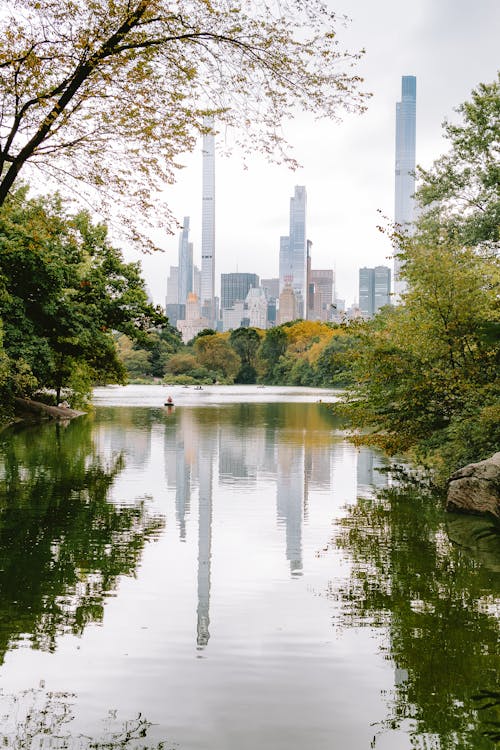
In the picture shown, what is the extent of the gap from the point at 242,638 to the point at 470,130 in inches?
985

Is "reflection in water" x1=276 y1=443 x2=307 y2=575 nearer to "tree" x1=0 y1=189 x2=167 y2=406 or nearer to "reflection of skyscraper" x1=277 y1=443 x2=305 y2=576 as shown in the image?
"reflection of skyscraper" x1=277 y1=443 x2=305 y2=576

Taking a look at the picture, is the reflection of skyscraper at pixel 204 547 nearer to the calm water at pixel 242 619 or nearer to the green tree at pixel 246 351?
the calm water at pixel 242 619

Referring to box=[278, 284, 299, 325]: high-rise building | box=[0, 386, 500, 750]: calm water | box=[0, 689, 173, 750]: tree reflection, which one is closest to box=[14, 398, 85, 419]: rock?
box=[0, 386, 500, 750]: calm water

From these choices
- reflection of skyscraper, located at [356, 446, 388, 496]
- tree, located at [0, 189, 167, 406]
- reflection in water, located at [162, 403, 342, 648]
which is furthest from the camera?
tree, located at [0, 189, 167, 406]

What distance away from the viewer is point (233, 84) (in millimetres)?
9023

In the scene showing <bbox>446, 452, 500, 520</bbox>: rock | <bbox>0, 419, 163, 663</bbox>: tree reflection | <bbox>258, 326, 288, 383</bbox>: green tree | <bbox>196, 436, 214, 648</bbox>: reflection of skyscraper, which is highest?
<bbox>258, 326, 288, 383</bbox>: green tree

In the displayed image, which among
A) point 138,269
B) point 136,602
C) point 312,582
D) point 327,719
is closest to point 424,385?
point 312,582

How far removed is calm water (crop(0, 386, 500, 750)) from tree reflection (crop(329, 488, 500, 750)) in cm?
2

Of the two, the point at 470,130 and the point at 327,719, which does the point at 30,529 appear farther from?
the point at 470,130

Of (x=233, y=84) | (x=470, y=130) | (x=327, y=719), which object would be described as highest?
(x=470, y=130)

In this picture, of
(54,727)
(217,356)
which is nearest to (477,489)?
(54,727)

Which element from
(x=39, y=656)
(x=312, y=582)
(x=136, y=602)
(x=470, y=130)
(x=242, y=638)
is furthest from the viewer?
(x=470, y=130)

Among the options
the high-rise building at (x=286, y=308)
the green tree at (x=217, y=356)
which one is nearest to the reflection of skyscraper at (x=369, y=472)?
the green tree at (x=217, y=356)

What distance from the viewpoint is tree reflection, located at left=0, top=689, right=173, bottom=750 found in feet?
15.0
